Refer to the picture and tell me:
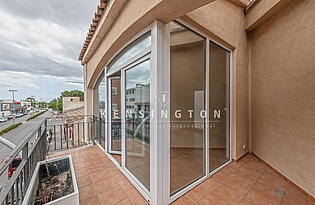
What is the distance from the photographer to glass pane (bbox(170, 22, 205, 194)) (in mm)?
1746

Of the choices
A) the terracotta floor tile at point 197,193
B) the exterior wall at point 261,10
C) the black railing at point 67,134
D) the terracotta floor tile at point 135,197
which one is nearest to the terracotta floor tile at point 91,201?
the terracotta floor tile at point 135,197

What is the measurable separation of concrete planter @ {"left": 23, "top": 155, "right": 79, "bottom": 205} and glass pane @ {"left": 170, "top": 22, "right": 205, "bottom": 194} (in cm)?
117

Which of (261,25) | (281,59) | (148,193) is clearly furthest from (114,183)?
(261,25)

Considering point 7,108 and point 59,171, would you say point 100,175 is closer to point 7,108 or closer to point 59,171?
point 59,171

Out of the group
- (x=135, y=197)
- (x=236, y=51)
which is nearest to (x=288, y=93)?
(x=236, y=51)

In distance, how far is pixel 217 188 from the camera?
1.86 metres

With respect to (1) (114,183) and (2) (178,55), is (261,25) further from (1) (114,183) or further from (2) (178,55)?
(1) (114,183)

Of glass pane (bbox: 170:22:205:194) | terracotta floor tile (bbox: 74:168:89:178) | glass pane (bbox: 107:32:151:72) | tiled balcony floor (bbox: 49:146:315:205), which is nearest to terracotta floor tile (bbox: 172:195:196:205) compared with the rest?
tiled balcony floor (bbox: 49:146:315:205)

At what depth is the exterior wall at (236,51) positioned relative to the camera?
217cm

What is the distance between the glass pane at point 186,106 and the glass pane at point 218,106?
0.28m

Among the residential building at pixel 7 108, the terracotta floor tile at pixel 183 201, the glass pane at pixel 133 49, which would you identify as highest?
the glass pane at pixel 133 49

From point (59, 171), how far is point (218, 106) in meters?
2.87

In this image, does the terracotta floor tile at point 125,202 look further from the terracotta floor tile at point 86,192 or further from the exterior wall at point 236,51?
the exterior wall at point 236,51

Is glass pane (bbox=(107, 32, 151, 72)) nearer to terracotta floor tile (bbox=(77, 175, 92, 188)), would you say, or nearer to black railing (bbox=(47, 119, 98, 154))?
terracotta floor tile (bbox=(77, 175, 92, 188))
